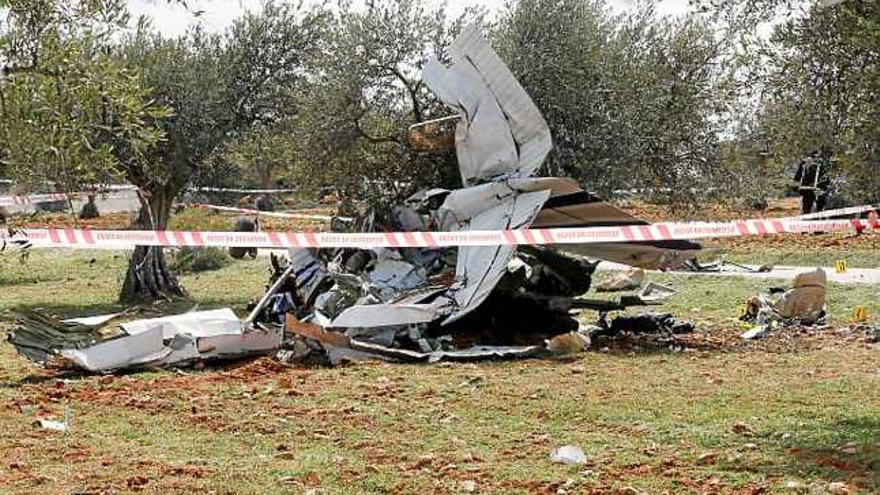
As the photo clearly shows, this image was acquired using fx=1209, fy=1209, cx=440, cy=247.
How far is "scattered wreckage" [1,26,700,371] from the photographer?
38.1ft

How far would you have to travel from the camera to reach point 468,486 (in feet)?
21.4

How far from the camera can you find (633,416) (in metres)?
8.55

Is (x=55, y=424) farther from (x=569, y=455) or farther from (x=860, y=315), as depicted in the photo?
(x=860, y=315)

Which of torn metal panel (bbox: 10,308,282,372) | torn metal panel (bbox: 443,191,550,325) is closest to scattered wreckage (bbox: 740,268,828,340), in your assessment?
torn metal panel (bbox: 443,191,550,325)

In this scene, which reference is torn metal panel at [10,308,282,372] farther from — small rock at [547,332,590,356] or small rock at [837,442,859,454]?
small rock at [837,442,859,454]

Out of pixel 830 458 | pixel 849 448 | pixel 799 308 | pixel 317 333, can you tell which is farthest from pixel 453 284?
pixel 830 458

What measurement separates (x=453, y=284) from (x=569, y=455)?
5.39 m

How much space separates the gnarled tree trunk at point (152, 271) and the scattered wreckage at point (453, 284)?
536 centimetres

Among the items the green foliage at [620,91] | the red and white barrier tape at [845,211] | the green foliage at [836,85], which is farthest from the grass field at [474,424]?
the green foliage at [620,91]

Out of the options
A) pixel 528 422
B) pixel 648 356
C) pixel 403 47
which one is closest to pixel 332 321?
pixel 648 356

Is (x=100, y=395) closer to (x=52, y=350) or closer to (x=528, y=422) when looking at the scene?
(x=52, y=350)

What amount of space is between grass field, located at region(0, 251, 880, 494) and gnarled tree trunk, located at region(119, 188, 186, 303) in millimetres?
6426

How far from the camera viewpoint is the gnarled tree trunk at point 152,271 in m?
19.2

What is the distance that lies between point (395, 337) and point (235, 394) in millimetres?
2709
